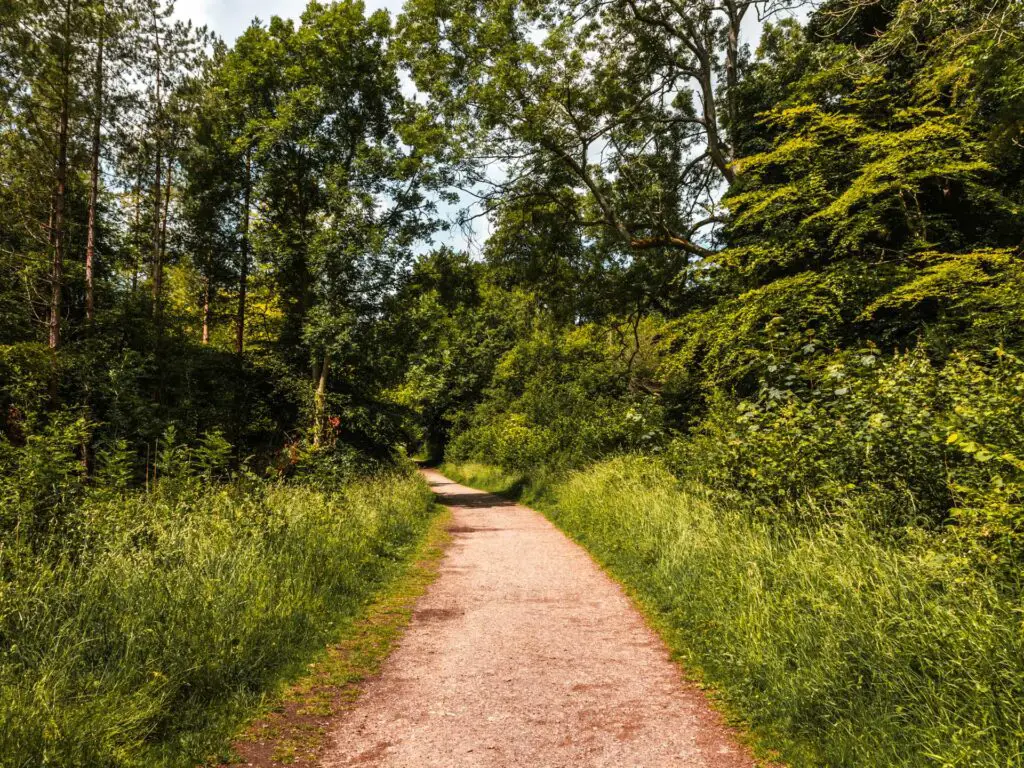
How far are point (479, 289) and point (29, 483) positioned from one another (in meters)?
Result: 16.4

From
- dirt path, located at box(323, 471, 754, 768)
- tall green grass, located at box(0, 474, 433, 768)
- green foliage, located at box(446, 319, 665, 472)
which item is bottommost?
dirt path, located at box(323, 471, 754, 768)

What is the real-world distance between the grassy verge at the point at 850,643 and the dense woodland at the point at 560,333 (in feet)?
0.10

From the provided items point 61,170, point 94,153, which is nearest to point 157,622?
point 61,170

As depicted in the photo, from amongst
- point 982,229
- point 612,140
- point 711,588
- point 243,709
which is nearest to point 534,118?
point 612,140

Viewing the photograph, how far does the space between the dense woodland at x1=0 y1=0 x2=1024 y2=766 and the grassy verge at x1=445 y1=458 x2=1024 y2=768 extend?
0.10ft

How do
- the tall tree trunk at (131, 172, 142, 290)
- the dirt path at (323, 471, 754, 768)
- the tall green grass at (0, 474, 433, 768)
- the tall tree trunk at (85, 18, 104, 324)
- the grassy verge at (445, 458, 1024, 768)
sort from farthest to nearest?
the tall tree trunk at (131, 172, 142, 290)
the tall tree trunk at (85, 18, 104, 324)
the dirt path at (323, 471, 754, 768)
the tall green grass at (0, 474, 433, 768)
the grassy verge at (445, 458, 1024, 768)

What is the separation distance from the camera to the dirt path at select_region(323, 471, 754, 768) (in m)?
3.53

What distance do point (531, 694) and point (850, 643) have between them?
232cm

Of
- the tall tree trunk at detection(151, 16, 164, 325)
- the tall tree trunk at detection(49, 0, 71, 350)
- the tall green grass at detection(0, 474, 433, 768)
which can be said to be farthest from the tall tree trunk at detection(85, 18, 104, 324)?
the tall green grass at detection(0, 474, 433, 768)

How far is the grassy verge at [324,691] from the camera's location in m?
3.53

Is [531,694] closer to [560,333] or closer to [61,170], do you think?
[61,170]

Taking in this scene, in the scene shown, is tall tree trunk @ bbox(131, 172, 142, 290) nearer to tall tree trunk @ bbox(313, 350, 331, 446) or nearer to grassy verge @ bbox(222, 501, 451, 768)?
tall tree trunk @ bbox(313, 350, 331, 446)

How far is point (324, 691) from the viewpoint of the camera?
4.39 metres

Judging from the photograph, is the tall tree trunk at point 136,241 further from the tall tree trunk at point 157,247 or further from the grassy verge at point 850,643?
the grassy verge at point 850,643
